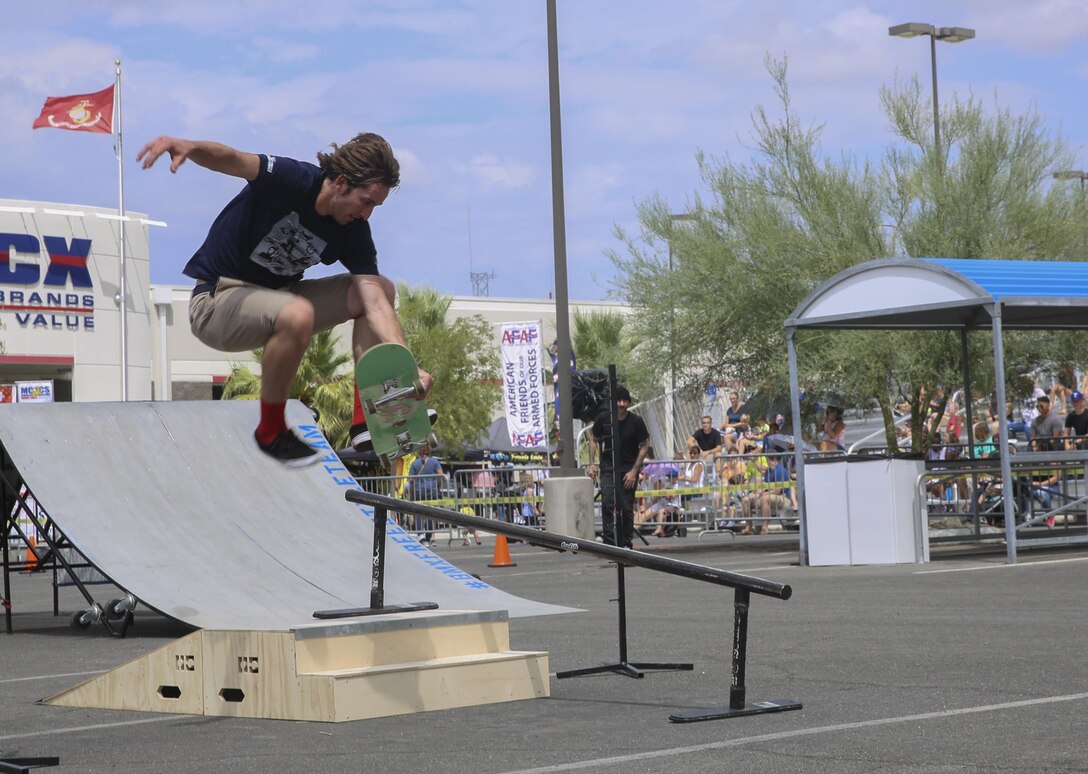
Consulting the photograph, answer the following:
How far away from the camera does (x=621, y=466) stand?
57.6 ft

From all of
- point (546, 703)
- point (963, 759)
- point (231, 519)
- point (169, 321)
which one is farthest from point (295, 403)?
point (169, 321)

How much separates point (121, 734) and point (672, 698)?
2.62m

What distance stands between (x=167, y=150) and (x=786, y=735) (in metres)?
3.37

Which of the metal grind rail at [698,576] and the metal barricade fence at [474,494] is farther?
the metal barricade fence at [474,494]

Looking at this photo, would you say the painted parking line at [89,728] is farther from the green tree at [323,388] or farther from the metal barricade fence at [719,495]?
the green tree at [323,388]

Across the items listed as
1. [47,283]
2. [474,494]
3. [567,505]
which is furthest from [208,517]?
[47,283]

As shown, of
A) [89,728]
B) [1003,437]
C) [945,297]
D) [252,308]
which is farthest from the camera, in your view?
[945,297]

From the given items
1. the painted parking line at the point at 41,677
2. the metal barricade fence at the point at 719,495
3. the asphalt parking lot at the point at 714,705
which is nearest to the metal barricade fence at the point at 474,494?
the metal barricade fence at the point at 719,495

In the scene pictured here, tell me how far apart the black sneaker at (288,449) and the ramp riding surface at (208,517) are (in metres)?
1.56

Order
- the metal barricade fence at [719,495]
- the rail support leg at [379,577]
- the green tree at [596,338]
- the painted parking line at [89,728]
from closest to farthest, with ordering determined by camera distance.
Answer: the painted parking line at [89,728] < the rail support leg at [379,577] < the metal barricade fence at [719,495] < the green tree at [596,338]

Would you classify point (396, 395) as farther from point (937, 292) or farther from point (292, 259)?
point (937, 292)

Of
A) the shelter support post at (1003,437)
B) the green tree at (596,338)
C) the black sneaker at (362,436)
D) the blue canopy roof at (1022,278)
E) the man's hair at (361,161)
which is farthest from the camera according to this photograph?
the green tree at (596,338)

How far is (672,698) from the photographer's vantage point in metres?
7.20

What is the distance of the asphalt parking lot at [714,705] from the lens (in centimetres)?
555
